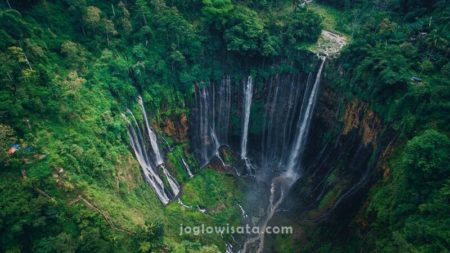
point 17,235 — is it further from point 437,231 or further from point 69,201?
point 437,231

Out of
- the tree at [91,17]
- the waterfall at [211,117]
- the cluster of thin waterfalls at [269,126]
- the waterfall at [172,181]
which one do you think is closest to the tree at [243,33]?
the cluster of thin waterfalls at [269,126]

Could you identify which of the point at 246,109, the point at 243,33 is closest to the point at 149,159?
the point at 246,109

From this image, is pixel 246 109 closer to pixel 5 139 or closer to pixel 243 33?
pixel 243 33

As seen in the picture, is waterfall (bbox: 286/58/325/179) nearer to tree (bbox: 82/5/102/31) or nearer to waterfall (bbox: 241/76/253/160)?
waterfall (bbox: 241/76/253/160)

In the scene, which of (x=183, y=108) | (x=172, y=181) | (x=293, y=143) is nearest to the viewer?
(x=172, y=181)

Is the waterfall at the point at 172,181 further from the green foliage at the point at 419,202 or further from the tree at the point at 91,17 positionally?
the green foliage at the point at 419,202

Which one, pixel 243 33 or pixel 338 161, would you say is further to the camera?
pixel 243 33

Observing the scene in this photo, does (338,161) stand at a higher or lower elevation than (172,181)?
higher
